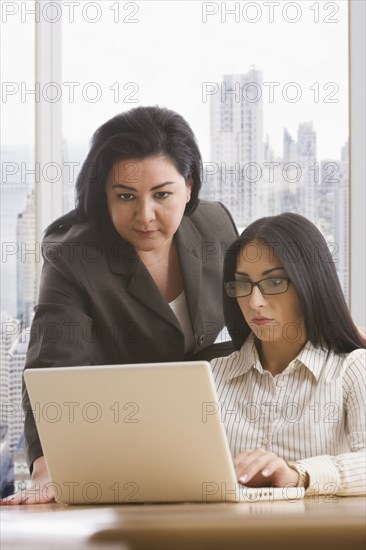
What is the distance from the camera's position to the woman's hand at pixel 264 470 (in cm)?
137

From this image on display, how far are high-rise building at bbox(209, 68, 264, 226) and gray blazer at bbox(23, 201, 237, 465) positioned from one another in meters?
0.43

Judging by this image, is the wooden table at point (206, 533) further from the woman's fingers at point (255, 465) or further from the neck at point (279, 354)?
the neck at point (279, 354)

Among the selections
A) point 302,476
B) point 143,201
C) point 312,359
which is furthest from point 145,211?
point 302,476

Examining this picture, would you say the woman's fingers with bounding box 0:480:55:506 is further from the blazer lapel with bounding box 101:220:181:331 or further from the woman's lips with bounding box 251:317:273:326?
the blazer lapel with bounding box 101:220:181:331

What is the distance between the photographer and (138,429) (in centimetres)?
117

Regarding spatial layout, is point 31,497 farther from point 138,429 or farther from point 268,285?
point 268,285

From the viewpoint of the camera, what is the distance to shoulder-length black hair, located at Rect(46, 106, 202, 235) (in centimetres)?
250

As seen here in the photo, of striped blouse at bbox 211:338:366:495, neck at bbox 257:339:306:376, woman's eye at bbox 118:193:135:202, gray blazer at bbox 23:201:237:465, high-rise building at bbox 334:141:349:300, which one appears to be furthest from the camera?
high-rise building at bbox 334:141:349:300

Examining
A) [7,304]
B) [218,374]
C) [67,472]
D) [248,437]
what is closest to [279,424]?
[248,437]

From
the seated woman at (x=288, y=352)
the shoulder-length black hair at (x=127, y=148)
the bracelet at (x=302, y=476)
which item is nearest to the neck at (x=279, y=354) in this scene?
the seated woman at (x=288, y=352)

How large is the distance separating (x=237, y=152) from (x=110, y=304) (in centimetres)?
78

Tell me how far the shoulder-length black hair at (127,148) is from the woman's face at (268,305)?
0.68m

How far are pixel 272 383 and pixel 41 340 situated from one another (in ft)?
2.46

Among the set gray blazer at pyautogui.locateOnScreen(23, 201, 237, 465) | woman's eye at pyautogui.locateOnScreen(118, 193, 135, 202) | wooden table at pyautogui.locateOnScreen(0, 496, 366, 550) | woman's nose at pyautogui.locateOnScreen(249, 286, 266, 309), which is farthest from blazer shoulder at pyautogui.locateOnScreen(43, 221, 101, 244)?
wooden table at pyautogui.locateOnScreen(0, 496, 366, 550)
